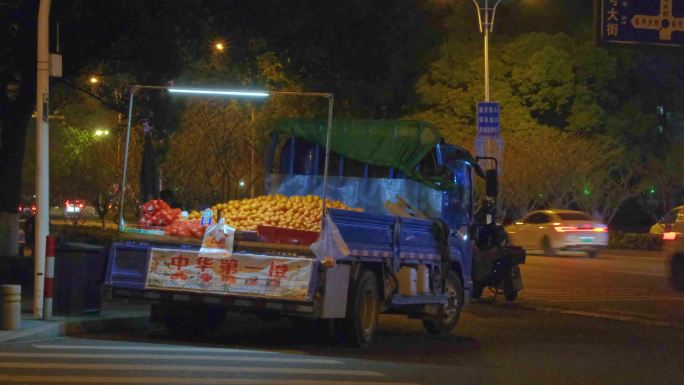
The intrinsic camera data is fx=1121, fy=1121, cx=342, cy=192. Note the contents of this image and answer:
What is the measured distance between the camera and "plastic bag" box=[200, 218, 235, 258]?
12.8 m

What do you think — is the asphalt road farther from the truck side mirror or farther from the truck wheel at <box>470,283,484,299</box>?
the truck side mirror

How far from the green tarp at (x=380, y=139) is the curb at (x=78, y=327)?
3.35 metres

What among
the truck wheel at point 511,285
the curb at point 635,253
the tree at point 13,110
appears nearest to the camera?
the tree at point 13,110

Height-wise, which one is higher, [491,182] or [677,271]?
[491,182]

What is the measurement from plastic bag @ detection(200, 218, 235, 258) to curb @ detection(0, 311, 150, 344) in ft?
7.60

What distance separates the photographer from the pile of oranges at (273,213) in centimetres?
1302

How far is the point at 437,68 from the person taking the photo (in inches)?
1880

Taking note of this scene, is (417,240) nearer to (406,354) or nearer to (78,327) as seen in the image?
(406,354)

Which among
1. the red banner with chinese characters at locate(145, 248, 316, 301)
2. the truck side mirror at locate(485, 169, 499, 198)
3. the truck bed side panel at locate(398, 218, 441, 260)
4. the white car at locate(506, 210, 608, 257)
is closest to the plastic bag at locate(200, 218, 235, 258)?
the red banner with chinese characters at locate(145, 248, 316, 301)

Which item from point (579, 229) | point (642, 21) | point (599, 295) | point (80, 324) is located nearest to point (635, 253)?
point (579, 229)

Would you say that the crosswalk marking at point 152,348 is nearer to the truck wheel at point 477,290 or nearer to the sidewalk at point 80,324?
the sidewalk at point 80,324

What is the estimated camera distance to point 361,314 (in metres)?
13.3

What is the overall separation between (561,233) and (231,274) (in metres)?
24.4

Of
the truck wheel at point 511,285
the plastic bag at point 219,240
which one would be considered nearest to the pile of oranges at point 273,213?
the plastic bag at point 219,240
